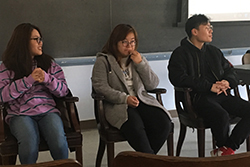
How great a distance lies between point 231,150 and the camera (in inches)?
102

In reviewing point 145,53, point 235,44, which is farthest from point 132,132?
point 235,44

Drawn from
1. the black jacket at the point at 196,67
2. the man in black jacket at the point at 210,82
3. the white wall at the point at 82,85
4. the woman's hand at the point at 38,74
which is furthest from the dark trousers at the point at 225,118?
the white wall at the point at 82,85

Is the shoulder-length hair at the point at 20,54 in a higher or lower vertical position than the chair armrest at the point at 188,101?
higher

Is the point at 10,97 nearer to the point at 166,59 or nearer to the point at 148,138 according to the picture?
the point at 148,138

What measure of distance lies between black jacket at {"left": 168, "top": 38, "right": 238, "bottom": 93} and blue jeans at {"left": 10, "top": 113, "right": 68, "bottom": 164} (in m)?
1.01

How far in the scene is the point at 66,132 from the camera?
2416 millimetres

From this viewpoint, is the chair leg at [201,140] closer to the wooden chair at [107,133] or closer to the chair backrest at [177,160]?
the wooden chair at [107,133]

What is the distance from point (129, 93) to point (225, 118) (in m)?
0.72

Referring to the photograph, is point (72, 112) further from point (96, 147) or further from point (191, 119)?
point (96, 147)

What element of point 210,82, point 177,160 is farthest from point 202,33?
point 177,160

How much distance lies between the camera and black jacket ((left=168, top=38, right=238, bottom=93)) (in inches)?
111

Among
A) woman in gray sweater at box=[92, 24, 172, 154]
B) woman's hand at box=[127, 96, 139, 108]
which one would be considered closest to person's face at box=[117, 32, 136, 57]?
woman in gray sweater at box=[92, 24, 172, 154]

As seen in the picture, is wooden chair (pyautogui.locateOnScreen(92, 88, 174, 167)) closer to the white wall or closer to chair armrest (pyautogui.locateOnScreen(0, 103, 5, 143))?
chair armrest (pyautogui.locateOnScreen(0, 103, 5, 143))

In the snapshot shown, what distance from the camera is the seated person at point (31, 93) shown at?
2.21m
